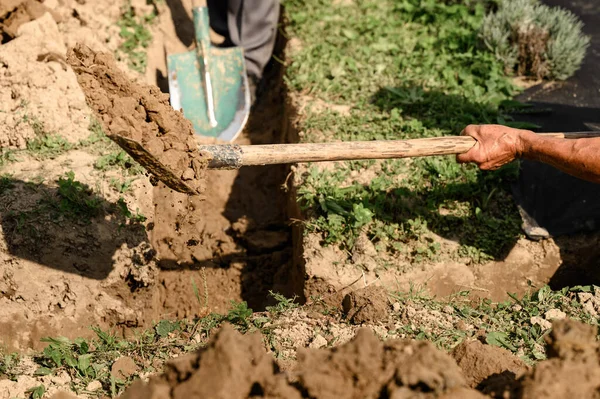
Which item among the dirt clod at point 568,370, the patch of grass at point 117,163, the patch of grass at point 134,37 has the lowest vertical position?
the dirt clod at point 568,370

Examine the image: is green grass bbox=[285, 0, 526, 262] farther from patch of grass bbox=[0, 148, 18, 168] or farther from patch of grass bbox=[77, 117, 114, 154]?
patch of grass bbox=[0, 148, 18, 168]

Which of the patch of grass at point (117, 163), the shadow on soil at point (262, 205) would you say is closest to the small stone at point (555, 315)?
the shadow on soil at point (262, 205)

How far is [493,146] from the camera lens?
3.68 metres

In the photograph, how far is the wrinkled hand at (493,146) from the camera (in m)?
3.68

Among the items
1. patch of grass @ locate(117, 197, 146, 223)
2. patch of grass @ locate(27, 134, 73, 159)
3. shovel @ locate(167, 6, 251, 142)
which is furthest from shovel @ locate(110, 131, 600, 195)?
shovel @ locate(167, 6, 251, 142)

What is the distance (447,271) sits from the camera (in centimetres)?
423

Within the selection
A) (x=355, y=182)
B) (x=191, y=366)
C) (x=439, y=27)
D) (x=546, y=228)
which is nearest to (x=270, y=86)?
(x=439, y=27)

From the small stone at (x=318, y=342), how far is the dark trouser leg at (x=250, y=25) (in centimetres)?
360

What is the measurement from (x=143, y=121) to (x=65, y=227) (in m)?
1.24

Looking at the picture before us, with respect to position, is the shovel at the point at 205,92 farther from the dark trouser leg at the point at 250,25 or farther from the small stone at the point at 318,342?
the small stone at the point at 318,342

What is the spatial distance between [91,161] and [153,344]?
1.68 metres

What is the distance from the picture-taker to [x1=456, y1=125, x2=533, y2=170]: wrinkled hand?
368 centimetres

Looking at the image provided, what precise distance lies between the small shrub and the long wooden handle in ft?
6.71

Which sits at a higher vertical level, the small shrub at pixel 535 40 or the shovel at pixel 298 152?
the small shrub at pixel 535 40
